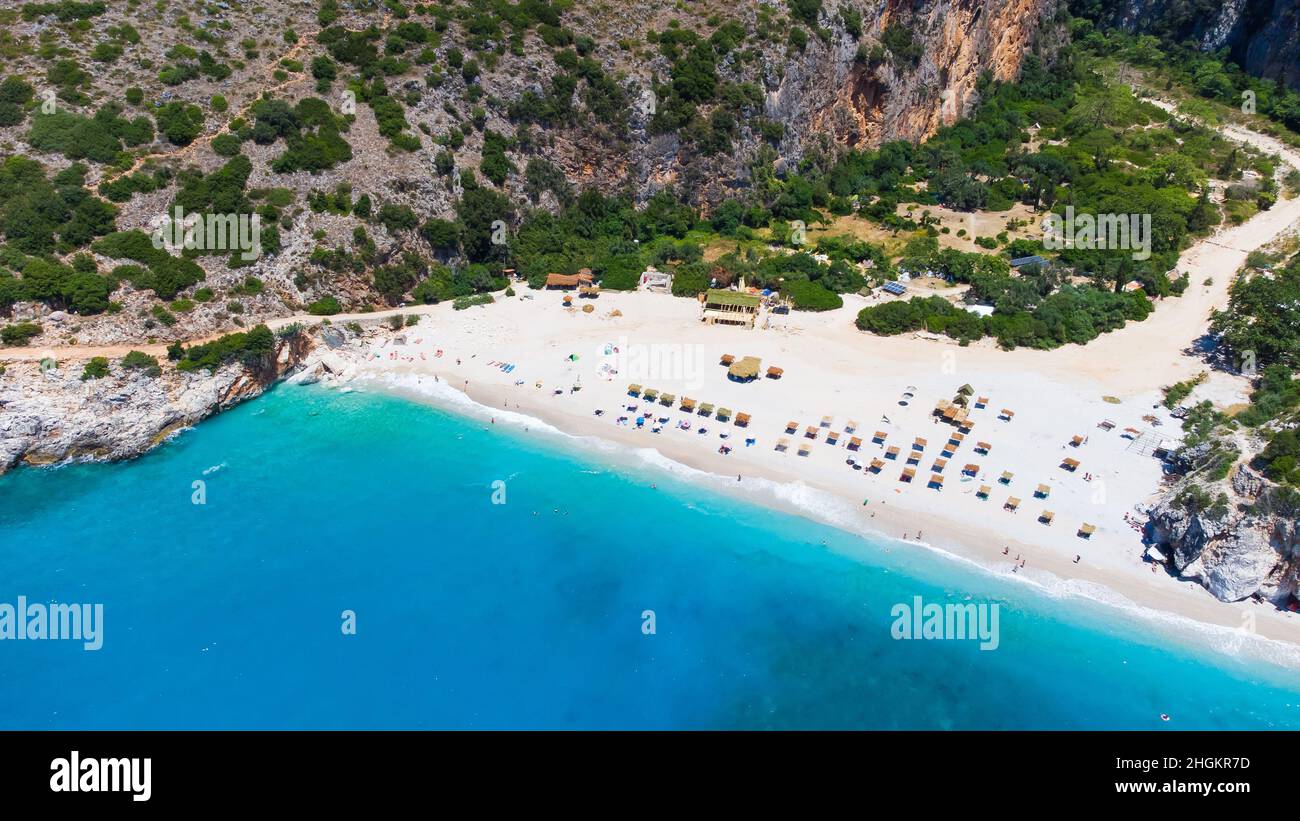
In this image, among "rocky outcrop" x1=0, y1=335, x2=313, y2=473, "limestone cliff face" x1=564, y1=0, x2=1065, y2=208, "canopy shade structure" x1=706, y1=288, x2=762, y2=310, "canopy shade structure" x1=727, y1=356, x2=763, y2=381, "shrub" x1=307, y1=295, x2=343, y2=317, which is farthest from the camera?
"limestone cliff face" x1=564, y1=0, x2=1065, y2=208

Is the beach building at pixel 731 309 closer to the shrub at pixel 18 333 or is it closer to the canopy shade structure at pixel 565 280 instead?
the canopy shade structure at pixel 565 280

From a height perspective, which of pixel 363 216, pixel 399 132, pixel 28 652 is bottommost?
pixel 28 652

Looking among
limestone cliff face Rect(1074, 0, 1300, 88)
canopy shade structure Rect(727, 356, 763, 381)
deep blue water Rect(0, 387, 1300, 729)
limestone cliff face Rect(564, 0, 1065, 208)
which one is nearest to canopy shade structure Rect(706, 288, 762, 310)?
canopy shade structure Rect(727, 356, 763, 381)

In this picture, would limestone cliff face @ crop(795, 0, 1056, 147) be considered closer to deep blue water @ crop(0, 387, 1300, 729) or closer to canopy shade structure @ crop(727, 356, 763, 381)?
canopy shade structure @ crop(727, 356, 763, 381)

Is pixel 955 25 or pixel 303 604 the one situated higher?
pixel 955 25

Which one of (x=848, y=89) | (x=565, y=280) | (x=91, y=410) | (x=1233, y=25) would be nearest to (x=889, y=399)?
(x=565, y=280)
